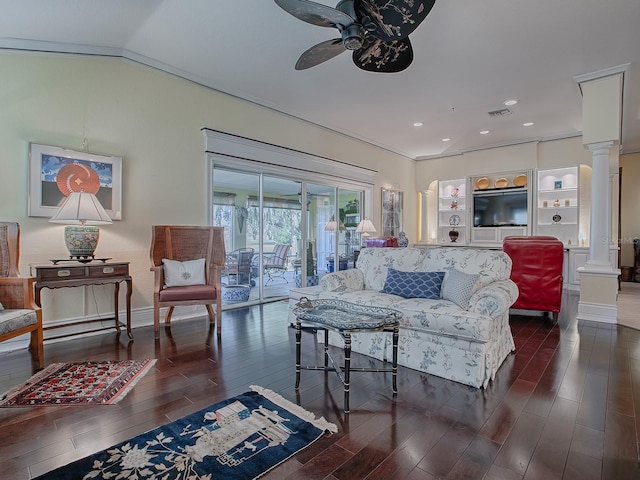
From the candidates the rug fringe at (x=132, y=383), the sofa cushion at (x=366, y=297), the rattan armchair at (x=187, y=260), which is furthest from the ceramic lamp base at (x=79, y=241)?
the sofa cushion at (x=366, y=297)

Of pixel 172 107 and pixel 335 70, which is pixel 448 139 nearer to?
pixel 335 70

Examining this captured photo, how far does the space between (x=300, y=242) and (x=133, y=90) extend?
325 centimetres

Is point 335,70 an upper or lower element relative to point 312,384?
upper

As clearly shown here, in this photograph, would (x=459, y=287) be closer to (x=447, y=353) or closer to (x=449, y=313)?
(x=449, y=313)

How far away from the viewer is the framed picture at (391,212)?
7809mm

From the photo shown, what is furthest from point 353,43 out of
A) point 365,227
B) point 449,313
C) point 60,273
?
point 365,227

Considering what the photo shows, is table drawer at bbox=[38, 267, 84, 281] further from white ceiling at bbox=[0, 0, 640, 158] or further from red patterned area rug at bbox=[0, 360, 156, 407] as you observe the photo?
white ceiling at bbox=[0, 0, 640, 158]

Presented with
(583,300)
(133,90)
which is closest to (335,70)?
(133,90)

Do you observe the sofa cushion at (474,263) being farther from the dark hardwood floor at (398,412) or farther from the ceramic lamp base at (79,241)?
the ceramic lamp base at (79,241)

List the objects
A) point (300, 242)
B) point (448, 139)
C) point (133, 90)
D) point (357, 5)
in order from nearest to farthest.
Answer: point (357, 5) < point (133, 90) < point (300, 242) < point (448, 139)

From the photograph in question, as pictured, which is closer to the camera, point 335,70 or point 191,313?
point 335,70

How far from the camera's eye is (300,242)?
5910 mm

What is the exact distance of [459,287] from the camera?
9.39ft

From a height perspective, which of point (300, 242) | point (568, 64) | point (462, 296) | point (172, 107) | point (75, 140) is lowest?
point (462, 296)
